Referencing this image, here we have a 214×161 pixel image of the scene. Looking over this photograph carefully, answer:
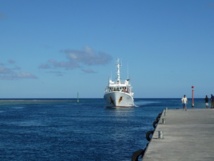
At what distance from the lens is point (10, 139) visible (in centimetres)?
3881

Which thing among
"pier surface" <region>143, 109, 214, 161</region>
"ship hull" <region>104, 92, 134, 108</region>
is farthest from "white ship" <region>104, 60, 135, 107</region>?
"pier surface" <region>143, 109, 214, 161</region>

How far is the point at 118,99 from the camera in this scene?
113688 mm

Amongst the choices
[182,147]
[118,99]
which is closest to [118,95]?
[118,99]

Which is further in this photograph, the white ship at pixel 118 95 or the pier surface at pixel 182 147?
the white ship at pixel 118 95

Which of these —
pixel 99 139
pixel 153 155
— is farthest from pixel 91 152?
pixel 153 155

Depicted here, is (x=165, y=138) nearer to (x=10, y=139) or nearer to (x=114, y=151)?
(x=114, y=151)

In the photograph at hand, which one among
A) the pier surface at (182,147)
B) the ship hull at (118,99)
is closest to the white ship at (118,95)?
the ship hull at (118,99)

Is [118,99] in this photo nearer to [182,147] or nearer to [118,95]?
[118,95]

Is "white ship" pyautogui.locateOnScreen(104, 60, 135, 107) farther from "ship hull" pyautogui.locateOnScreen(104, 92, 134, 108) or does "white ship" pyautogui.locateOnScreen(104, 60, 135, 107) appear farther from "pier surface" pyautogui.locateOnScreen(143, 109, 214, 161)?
"pier surface" pyautogui.locateOnScreen(143, 109, 214, 161)

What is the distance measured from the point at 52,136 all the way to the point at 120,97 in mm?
73657

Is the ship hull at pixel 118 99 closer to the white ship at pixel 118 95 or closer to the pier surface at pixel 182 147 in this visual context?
the white ship at pixel 118 95

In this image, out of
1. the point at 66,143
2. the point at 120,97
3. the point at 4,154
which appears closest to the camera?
the point at 4,154

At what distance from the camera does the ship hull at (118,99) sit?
113438 mm

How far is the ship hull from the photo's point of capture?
372ft
